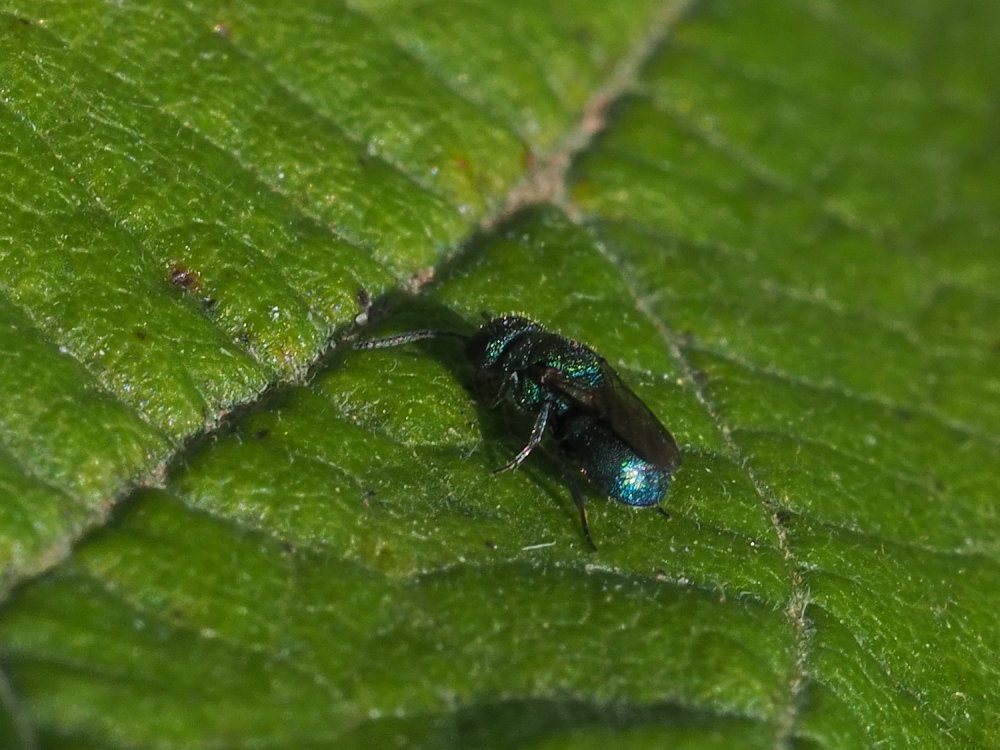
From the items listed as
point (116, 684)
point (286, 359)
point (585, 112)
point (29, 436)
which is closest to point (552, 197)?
point (585, 112)

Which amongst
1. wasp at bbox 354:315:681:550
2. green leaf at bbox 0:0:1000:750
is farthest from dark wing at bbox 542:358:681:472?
green leaf at bbox 0:0:1000:750

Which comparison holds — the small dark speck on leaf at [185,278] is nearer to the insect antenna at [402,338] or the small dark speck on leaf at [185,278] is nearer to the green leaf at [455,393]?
the green leaf at [455,393]

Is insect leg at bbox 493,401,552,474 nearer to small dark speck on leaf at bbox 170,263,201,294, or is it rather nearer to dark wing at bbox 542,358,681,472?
dark wing at bbox 542,358,681,472

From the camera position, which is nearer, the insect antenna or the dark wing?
the dark wing

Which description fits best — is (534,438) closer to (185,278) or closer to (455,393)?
(455,393)

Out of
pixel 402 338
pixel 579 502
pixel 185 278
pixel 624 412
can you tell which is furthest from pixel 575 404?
pixel 185 278

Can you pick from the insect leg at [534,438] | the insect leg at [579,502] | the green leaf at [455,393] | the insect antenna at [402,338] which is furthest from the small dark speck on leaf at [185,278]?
the insect leg at [579,502]

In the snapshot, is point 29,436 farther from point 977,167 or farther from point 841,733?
point 977,167
